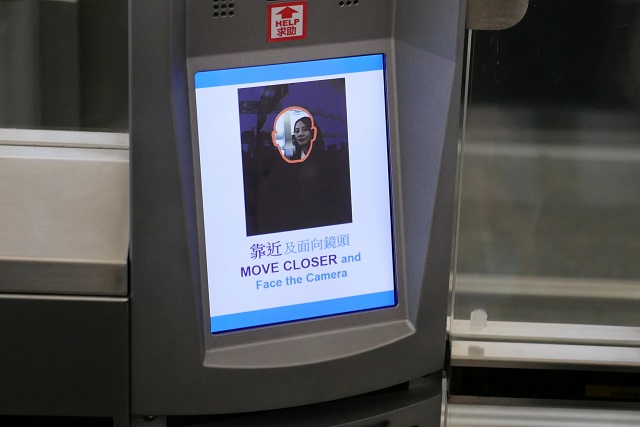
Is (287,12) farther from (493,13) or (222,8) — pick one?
(493,13)

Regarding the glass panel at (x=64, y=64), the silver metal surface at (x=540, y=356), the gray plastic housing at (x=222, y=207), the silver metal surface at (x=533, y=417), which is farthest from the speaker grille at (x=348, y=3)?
the silver metal surface at (x=533, y=417)

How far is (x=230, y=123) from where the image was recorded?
4.33 ft

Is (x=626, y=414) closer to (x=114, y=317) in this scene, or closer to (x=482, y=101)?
(x=482, y=101)

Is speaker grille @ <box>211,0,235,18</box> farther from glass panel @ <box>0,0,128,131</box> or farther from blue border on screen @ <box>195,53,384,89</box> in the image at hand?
glass panel @ <box>0,0,128,131</box>

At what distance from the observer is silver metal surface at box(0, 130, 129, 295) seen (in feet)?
4.24

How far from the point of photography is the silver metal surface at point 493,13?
1397 mm

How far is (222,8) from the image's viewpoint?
128 centimetres

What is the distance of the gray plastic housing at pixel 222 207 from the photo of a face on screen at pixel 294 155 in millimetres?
57

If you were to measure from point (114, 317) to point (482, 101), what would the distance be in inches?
27.6

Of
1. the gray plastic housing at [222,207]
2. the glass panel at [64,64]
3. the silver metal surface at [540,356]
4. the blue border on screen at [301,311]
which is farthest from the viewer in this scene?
the silver metal surface at [540,356]

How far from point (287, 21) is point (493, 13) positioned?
32 centimetres

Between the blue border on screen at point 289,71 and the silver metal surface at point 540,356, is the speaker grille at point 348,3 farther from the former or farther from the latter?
the silver metal surface at point 540,356

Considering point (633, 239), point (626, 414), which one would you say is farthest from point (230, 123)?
point (626, 414)

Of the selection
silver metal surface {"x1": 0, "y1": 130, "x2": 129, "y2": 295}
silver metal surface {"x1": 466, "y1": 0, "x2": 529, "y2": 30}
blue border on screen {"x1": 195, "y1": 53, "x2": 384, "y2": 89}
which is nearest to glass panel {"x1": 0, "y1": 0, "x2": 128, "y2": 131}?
silver metal surface {"x1": 0, "y1": 130, "x2": 129, "y2": 295}
